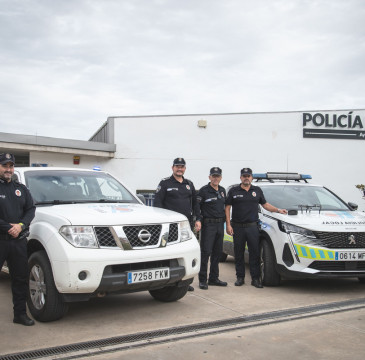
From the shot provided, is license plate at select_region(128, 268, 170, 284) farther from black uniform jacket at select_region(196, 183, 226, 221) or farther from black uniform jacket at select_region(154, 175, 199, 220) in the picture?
black uniform jacket at select_region(196, 183, 226, 221)

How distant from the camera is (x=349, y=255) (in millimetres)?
5953

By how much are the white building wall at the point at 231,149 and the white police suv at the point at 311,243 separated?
1093 cm

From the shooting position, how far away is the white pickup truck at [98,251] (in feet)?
14.1

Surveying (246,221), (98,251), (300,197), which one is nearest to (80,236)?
(98,251)

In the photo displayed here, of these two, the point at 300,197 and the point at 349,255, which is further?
the point at 300,197

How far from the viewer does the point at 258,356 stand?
148 inches

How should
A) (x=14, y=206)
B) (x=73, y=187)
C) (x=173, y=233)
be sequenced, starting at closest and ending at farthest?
(x=14, y=206) < (x=173, y=233) < (x=73, y=187)

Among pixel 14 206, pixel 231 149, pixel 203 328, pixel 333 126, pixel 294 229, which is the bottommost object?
pixel 203 328

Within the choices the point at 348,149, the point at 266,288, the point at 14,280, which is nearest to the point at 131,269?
the point at 14,280

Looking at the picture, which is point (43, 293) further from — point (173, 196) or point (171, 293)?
point (173, 196)

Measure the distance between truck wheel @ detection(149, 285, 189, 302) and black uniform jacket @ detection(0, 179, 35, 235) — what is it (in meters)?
1.90

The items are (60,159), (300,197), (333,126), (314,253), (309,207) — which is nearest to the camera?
(314,253)

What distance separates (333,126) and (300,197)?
45.7 ft

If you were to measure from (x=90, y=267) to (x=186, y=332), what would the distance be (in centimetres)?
112
